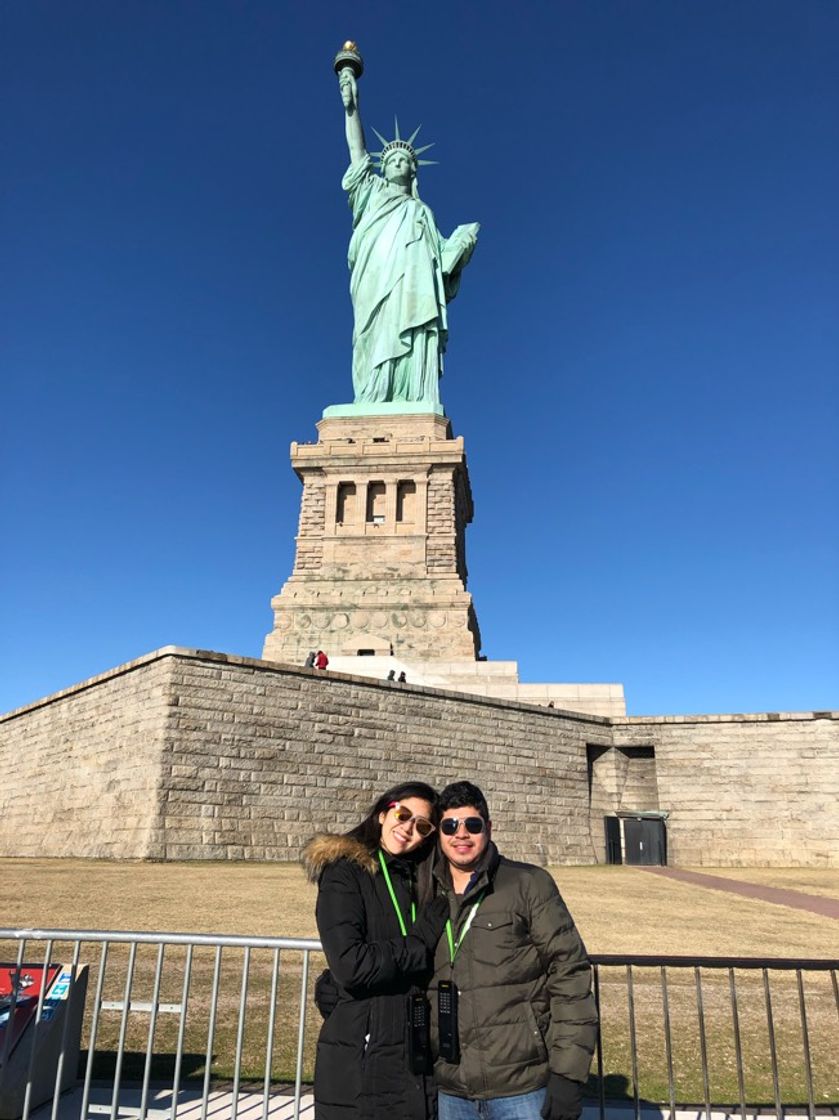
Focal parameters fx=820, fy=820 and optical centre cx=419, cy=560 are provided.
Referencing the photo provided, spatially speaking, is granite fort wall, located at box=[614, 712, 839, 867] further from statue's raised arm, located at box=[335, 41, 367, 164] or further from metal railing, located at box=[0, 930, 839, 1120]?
statue's raised arm, located at box=[335, 41, 367, 164]

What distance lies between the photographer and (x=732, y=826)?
22.2m

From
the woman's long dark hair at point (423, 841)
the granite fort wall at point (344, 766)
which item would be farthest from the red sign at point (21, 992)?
the granite fort wall at point (344, 766)

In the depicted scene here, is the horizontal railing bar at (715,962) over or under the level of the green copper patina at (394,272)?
under

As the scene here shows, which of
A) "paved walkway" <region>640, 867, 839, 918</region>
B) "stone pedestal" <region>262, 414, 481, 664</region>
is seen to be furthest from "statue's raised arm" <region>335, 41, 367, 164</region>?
"paved walkway" <region>640, 867, 839, 918</region>

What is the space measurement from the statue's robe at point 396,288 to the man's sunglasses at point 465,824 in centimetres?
3358

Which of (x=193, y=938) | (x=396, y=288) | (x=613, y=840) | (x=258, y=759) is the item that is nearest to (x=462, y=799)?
(x=193, y=938)

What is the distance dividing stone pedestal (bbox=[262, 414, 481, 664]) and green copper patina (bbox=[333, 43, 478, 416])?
2.78 m

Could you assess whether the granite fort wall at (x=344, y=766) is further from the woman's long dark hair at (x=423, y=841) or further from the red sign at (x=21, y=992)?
the woman's long dark hair at (x=423, y=841)

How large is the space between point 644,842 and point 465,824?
21187 mm

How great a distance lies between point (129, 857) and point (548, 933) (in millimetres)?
14868

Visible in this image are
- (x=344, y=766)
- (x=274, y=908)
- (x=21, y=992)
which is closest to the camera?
(x=21, y=992)

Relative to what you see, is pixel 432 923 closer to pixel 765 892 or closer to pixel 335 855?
pixel 335 855

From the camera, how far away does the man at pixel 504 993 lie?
275 cm

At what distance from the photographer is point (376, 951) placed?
2803mm
